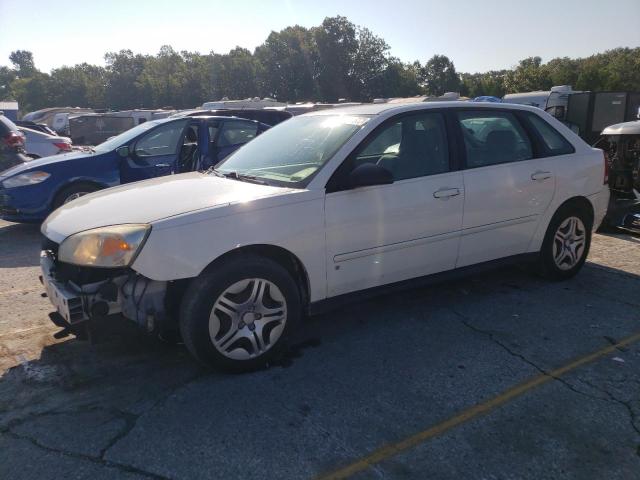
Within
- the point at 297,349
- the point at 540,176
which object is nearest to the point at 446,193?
the point at 540,176

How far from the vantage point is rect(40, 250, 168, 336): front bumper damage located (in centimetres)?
308

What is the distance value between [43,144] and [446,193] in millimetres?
10809

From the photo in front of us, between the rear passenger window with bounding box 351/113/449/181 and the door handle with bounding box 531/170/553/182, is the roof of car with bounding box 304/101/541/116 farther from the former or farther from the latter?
the door handle with bounding box 531/170/553/182

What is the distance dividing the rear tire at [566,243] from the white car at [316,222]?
1cm

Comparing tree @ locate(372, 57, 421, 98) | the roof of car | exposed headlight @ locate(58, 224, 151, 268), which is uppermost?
tree @ locate(372, 57, 421, 98)

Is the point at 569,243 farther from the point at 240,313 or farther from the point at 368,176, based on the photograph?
the point at 240,313

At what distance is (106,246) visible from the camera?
9.96ft

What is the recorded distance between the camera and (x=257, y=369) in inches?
131

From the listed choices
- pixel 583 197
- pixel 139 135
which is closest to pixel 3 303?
pixel 139 135

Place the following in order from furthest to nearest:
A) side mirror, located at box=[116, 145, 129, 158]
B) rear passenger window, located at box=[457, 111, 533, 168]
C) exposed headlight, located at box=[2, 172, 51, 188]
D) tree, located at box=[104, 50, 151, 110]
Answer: tree, located at box=[104, 50, 151, 110]
side mirror, located at box=[116, 145, 129, 158]
exposed headlight, located at box=[2, 172, 51, 188]
rear passenger window, located at box=[457, 111, 533, 168]

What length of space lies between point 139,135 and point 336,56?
2853 inches

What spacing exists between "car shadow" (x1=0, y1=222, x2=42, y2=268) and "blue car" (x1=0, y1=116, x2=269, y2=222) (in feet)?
1.18

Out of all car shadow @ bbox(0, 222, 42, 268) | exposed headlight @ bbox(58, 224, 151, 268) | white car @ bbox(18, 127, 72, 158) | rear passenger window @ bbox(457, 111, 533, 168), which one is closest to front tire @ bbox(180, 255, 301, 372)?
exposed headlight @ bbox(58, 224, 151, 268)

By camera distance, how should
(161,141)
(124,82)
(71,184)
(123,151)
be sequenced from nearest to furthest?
(71,184) → (123,151) → (161,141) → (124,82)
